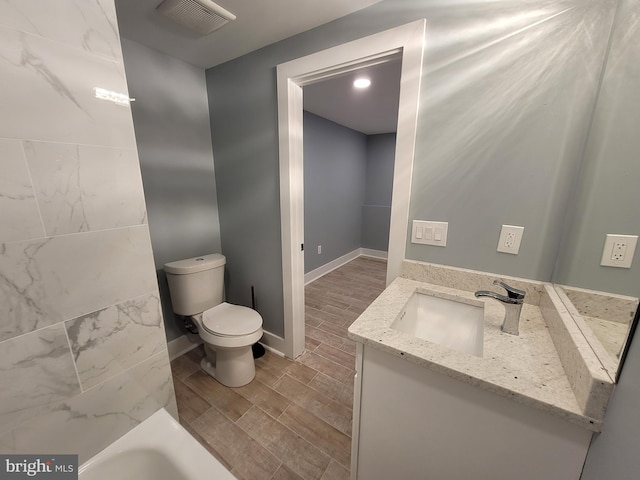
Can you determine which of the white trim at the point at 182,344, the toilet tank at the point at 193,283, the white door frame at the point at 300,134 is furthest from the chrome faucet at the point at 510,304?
the white trim at the point at 182,344

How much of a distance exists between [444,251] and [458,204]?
0.24 metres

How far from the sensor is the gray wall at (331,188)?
126 inches

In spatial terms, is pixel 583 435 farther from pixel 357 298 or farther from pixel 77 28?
pixel 357 298

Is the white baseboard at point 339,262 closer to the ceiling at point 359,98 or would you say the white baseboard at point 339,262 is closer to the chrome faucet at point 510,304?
the ceiling at point 359,98

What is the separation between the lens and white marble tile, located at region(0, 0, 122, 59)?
0.69 m

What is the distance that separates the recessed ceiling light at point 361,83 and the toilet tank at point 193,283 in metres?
1.89

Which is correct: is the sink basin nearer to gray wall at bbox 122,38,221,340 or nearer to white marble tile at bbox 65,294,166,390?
white marble tile at bbox 65,294,166,390

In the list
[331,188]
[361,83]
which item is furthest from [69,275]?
[331,188]

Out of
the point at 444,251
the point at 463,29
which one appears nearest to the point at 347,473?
the point at 444,251

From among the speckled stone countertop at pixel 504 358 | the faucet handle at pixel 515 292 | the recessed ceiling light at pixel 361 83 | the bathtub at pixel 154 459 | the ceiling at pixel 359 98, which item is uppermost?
the ceiling at pixel 359 98

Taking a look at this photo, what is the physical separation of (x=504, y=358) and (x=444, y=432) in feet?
0.98

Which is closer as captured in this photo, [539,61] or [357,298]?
[539,61]

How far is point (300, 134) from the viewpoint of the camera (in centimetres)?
161

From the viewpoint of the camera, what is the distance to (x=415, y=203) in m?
1.22
